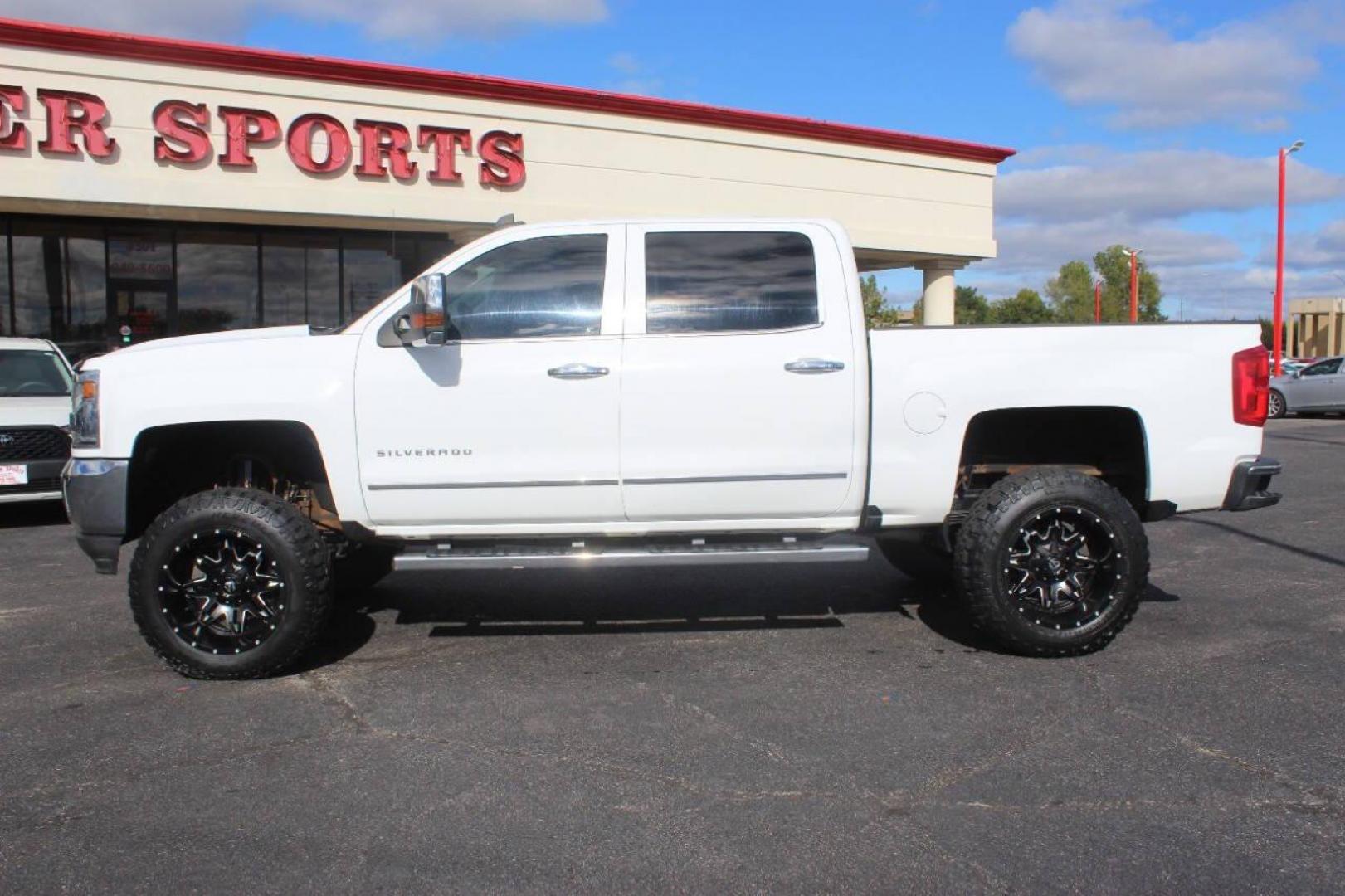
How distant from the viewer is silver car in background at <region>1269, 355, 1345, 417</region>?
2452cm

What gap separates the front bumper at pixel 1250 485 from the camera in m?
5.36

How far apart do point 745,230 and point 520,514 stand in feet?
5.90

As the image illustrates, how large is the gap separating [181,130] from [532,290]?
38.1 feet

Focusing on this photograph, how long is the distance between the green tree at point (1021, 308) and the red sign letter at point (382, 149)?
214ft

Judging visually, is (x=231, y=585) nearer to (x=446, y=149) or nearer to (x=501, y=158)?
(x=446, y=149)

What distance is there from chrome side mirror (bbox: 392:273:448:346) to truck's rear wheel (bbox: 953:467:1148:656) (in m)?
2.69

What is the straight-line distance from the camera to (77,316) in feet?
53.7

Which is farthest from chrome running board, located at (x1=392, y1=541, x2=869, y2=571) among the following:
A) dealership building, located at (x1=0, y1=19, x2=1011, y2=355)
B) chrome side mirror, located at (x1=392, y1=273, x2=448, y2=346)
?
dealership building, located at (x1=0, y1=19, x2=1011, y2=355)

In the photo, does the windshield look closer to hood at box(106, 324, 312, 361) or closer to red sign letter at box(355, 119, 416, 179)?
hood at box(106, 324, 312, 361)

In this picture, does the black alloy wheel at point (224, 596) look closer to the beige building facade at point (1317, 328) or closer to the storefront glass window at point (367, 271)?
the storefront glass window at point (367, 271)

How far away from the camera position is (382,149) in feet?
51.9

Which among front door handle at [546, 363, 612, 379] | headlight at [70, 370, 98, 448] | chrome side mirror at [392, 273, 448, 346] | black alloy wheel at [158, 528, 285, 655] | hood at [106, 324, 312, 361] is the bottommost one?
black alloy wheel at [158, 528, 285, 655]

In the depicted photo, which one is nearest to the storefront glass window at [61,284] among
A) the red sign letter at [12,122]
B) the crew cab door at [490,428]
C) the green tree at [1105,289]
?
the red sign letter at [12,122]

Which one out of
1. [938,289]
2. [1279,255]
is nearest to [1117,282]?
[1279,255]
